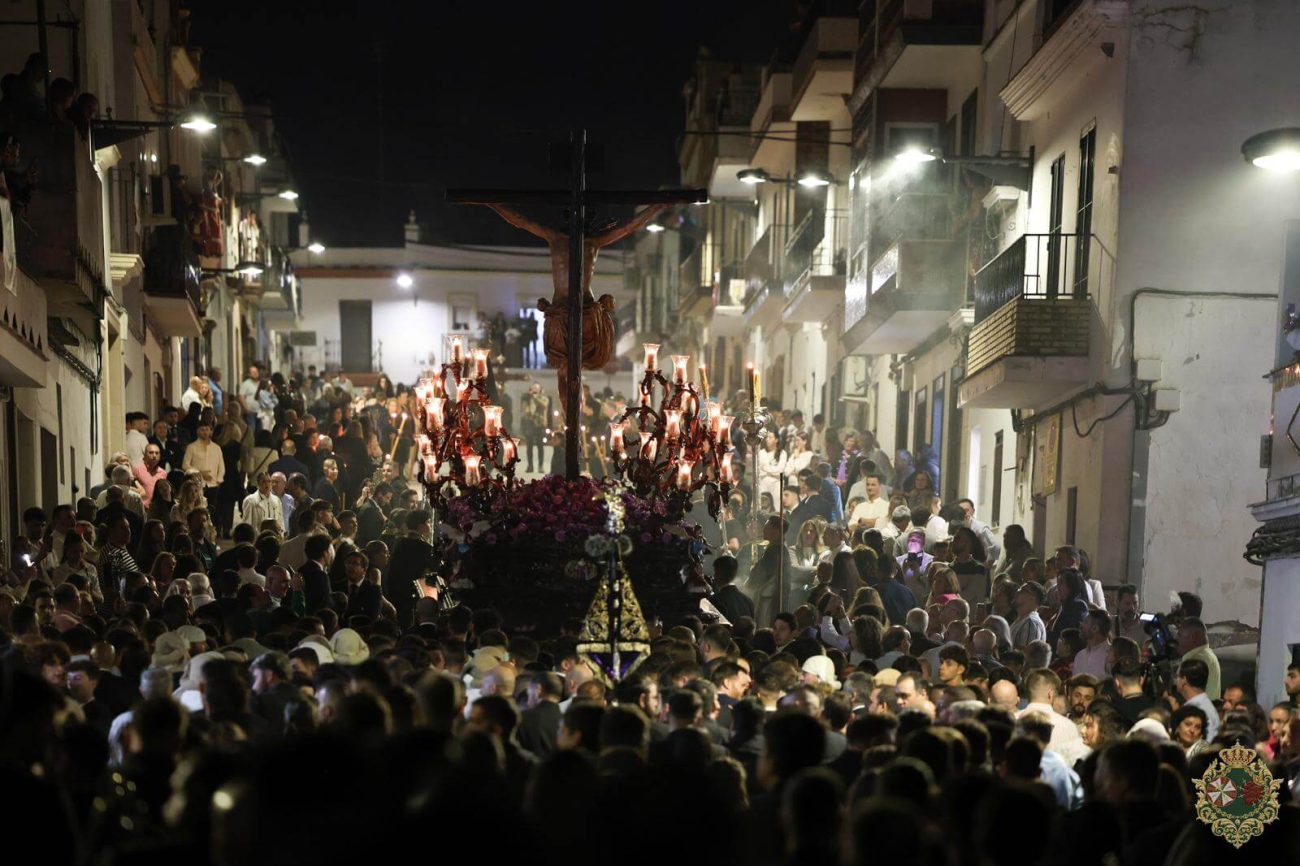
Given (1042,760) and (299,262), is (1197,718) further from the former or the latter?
(299,262)

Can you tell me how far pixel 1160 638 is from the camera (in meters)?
15.0

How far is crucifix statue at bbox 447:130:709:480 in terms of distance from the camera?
53.9 feet

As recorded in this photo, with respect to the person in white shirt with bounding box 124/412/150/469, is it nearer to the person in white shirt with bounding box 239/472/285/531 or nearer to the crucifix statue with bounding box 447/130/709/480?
the person in white shirt with bounding box 239/472/285/531

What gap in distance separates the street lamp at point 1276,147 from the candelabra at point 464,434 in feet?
19.7

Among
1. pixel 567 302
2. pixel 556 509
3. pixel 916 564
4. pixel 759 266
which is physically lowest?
pixel 916 564

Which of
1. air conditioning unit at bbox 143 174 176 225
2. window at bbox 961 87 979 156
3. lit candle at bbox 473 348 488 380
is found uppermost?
window at bbox 961 87 979 156

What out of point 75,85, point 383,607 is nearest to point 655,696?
point 383,607

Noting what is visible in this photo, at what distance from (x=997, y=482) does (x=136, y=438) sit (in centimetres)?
1051

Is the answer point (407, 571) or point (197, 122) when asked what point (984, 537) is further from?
point (197, 122)

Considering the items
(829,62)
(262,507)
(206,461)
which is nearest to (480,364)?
(262,507)

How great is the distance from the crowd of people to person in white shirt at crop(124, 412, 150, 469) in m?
1.58

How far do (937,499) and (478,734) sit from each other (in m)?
15.3

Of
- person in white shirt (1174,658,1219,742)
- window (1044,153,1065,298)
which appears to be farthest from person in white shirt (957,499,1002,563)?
person in white shirt (1174,658,1219,742)

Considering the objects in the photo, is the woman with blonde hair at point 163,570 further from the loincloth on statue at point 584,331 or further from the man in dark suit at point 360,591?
the loincloth on statue at point 584,331
